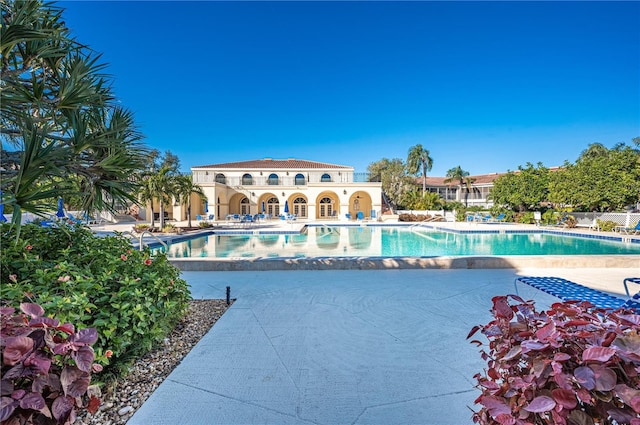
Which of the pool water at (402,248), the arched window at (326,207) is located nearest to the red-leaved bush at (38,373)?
the pool water at (402,248)

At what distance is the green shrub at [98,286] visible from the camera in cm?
246

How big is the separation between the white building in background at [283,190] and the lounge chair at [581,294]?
2536 centimetres

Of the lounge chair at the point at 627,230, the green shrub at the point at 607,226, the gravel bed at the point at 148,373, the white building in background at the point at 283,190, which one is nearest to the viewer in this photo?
the gravel bed at the point at 148,373

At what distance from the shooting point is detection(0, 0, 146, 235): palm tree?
252 centimetres

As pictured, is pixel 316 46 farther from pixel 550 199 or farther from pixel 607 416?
pixel 550 199

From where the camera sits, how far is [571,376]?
115 centimetres

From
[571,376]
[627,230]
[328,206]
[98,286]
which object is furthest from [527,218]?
[98,286]

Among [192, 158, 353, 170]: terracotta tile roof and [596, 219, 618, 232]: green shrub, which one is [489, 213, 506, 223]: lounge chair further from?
[192, 158, 353, 170]: terracotta tile roof

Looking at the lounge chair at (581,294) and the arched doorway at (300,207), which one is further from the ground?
the arched doorway at (300,207)

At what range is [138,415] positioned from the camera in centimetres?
242

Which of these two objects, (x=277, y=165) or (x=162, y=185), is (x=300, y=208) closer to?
(x=277, y=165)

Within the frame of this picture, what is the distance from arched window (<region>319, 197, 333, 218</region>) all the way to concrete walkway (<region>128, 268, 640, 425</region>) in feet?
96.7

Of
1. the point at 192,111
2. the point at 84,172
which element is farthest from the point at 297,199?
the point at 84,172

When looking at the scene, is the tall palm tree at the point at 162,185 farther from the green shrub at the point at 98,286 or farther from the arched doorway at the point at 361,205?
the arched doorway at the point at 361,205
